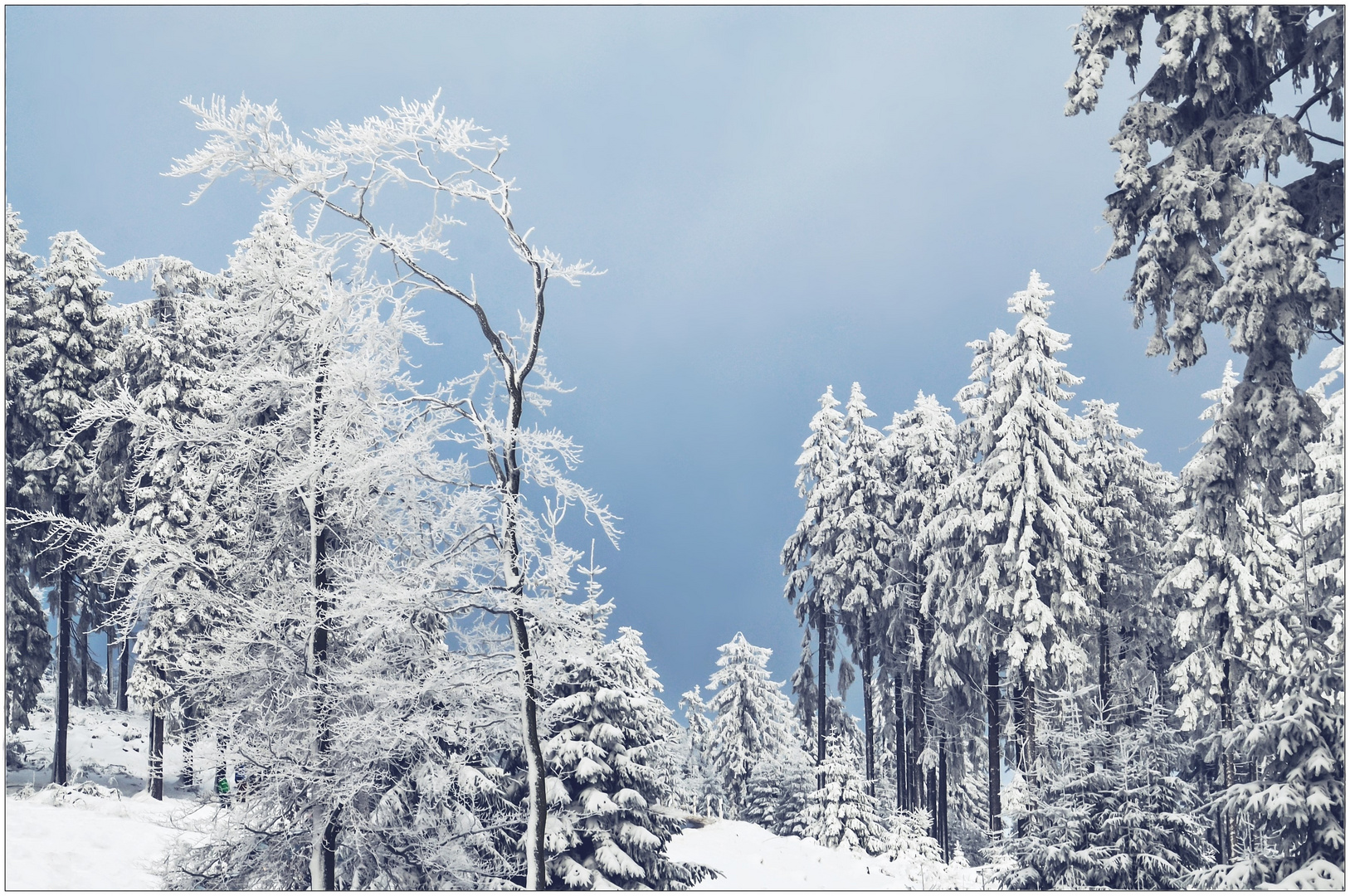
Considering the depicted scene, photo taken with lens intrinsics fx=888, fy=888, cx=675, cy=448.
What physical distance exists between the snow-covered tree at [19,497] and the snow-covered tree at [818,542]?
23.0 meters

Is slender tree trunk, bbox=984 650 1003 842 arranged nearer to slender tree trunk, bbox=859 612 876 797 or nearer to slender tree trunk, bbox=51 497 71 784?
slender tree trunk, bbox=859 612 876 797

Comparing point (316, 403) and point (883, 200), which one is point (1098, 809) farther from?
point (883, 200)

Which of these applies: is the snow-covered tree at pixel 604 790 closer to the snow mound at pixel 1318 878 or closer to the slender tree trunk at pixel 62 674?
the snow mound at pixel 1318 878

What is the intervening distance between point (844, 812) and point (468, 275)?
21.5 metres

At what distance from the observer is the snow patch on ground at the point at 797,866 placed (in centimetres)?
2091

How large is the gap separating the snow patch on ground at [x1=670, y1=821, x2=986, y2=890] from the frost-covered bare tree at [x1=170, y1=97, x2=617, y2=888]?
1167 centimetres

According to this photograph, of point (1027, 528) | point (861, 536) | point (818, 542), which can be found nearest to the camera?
point (1027, 528)

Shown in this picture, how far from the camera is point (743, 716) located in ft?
140

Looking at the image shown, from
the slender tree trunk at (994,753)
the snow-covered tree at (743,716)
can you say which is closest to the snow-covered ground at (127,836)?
the slender tree trunk at (994,753)

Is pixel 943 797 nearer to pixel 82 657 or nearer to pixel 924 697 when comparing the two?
pixel 924 697

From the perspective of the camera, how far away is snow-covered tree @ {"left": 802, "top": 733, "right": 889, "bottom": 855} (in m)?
26.1

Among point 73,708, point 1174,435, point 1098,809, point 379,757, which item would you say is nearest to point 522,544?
point 379,757

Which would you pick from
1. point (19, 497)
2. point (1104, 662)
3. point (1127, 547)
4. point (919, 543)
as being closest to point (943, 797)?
point (1104, 662)

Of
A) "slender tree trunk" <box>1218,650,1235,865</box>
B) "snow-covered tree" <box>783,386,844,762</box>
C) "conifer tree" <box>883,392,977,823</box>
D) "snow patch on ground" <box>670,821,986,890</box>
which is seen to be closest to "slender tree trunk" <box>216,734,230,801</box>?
"snow patch on ground" <box>670,821,986,890</box>
